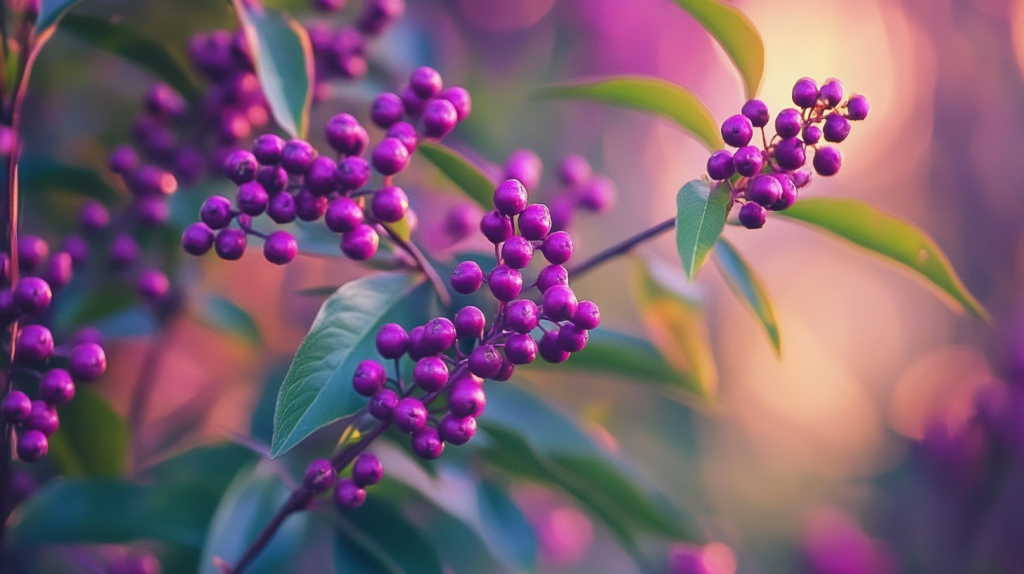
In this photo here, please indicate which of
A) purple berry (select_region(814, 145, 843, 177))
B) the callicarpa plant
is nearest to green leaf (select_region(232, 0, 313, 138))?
the callicarpa plant

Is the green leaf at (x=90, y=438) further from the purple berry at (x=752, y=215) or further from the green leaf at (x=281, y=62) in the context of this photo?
the purple berry at (x=752, y=215)

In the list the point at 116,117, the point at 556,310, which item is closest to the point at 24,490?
the point at 116,117

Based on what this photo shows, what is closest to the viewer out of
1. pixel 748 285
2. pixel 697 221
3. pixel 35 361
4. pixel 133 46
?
pixel 697 221

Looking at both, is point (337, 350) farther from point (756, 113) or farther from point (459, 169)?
point (756, 113)

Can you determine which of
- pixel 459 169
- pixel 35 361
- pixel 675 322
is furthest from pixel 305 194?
pixel 675 322

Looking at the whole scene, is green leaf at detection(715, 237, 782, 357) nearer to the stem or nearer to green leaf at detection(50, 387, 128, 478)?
the stem

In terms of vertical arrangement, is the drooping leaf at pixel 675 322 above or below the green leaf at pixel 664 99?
below

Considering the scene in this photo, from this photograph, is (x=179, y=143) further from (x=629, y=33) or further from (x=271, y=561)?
(x=629, y=33)

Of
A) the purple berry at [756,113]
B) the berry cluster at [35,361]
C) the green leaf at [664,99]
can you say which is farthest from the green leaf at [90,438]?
the purple berry at [756,113]

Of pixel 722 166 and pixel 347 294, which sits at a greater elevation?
pixel 722 166
